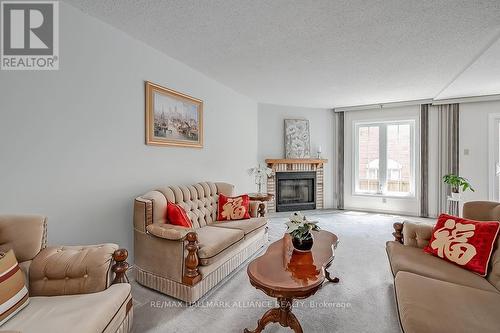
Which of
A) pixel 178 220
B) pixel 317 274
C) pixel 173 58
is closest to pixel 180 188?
pixel 178 220

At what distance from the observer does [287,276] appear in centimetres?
164

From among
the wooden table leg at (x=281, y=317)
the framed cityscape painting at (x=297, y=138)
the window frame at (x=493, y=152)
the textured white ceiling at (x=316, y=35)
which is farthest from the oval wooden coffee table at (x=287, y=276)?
the window frame at (x=493, y=152)

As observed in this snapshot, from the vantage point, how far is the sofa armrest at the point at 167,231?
2.09 m

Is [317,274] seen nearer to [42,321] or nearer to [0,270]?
[42,321]

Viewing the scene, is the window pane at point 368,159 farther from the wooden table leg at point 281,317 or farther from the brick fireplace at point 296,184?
the wooden table leg at point 281,317

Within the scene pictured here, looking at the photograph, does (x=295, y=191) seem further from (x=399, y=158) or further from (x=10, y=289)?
(x=10, y=289)

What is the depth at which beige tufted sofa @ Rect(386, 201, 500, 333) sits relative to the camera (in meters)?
1.22

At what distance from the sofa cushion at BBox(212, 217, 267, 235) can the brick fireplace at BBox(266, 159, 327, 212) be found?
97.9 inches

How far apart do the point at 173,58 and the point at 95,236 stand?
7.75 feet

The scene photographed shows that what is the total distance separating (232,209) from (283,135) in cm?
309

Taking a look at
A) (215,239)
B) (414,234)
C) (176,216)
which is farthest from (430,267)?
(176,216)

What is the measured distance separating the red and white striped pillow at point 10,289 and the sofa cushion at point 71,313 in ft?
0.13

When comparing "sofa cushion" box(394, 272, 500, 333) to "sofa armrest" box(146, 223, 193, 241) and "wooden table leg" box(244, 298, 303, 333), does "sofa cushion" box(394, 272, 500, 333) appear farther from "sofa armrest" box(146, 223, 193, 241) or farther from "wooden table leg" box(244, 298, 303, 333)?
"sofa armrest" box(146, 223, 193, 241)

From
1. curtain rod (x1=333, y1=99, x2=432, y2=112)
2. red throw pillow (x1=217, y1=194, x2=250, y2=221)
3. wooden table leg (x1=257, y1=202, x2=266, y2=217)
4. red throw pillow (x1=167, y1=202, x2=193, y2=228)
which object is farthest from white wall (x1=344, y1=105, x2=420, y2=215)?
red throw pillow (x1=167, y1=202, x2=193, y2=228)
